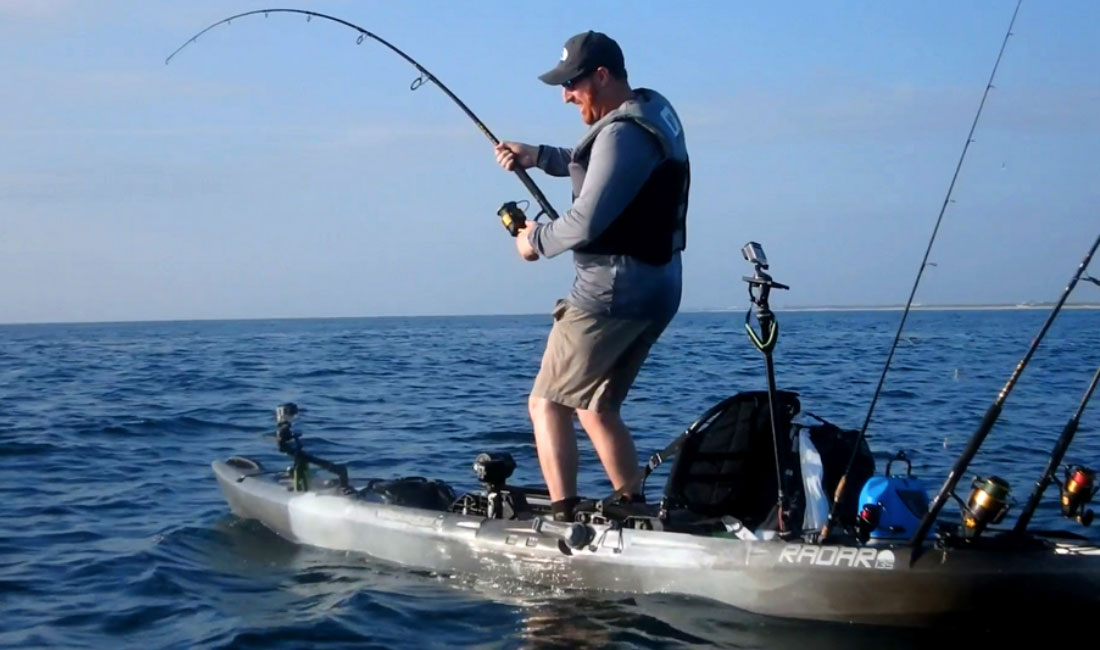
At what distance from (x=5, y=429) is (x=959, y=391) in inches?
424

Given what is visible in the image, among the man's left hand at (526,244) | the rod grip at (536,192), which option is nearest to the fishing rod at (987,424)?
the man's left hand at (526,244)

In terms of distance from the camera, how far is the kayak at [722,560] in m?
4.41

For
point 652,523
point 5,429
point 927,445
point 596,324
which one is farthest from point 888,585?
point 5,429

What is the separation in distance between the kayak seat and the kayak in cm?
22

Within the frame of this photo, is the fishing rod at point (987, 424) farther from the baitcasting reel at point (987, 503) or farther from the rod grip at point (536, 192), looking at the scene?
the rod grip at point (536, 192)

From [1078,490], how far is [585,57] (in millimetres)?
2537

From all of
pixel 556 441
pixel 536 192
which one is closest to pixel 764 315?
pixel 556 441

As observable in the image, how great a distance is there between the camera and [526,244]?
5.38m

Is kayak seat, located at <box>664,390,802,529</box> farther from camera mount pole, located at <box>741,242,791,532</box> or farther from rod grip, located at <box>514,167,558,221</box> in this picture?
rod grip, located at <box>514,167,558,221</box>

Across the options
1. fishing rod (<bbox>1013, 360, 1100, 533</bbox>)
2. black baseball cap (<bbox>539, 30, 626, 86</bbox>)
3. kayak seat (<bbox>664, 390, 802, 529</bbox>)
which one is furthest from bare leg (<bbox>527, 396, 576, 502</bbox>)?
fishing rod (<bbox>1013, 360, 1100, 533</bbox>)

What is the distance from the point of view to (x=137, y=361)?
24734 millimetres

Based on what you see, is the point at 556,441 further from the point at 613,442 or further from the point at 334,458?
the point at 334,458

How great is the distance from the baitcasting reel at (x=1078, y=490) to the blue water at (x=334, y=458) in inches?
32.3

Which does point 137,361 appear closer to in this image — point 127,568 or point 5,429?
point 5,429
